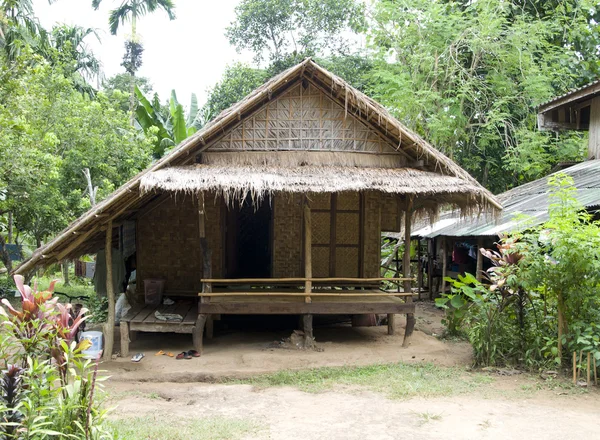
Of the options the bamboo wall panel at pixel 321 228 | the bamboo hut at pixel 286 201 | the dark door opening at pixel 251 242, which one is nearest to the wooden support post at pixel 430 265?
the bamboo hut at pixel 286 201

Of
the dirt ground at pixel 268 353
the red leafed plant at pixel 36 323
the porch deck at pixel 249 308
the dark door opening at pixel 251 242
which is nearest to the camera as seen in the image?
the red leafed plant at pixel 36 323

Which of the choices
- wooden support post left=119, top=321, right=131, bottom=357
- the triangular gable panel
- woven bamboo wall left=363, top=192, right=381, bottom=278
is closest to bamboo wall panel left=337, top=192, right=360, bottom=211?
woven bamboo wall left=363, top=192, right=381, bottom=278

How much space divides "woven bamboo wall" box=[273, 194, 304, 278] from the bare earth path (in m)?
3.11

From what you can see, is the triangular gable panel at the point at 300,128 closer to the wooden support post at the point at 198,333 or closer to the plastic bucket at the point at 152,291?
the plastic bucket at the point at 152,291

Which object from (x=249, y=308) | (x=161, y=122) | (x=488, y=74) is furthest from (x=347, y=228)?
(x=488, y=74)

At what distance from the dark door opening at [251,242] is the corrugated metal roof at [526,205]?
4133mm

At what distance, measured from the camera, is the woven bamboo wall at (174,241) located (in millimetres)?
9453

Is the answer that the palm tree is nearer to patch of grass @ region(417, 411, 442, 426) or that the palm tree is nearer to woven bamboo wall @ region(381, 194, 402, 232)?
woven bamboo wall @ region(381, 194, 402, 232)

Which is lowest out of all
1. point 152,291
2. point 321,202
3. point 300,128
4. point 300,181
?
point 152,291

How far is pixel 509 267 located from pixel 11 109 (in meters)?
→ 8.99

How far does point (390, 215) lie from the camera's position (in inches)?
390

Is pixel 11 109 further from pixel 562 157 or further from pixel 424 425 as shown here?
pixel 562 157

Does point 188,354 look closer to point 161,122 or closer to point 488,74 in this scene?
point 161,122

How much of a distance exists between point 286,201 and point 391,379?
3802 millimetres
